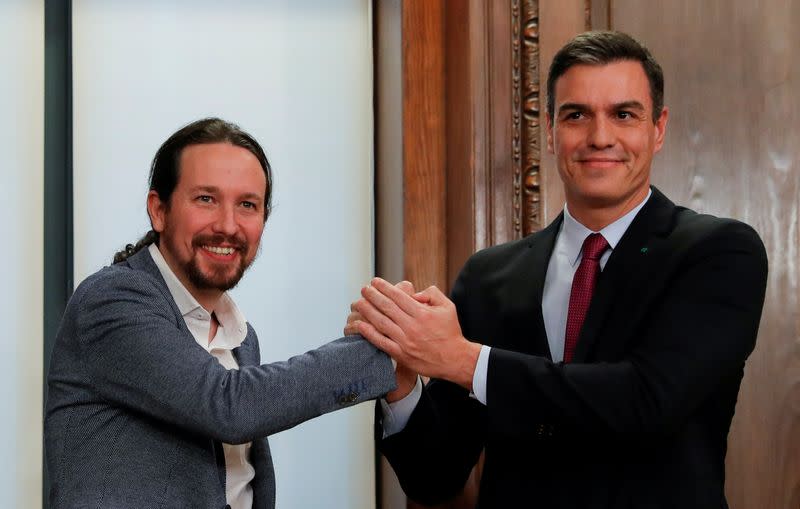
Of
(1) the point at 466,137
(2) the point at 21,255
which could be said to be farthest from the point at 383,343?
(2) the point at 21,255

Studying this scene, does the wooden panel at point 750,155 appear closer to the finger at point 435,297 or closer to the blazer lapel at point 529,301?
the blazer lapel at point 529,301

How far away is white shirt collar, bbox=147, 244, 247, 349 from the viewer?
70.5 inches

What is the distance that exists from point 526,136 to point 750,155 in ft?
1.97

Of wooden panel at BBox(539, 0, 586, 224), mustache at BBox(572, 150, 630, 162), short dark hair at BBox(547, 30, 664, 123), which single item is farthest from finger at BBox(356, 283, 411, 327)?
wooden panel at BBox(539, 0, 586, 224)

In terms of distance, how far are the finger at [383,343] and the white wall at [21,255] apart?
1.22 m

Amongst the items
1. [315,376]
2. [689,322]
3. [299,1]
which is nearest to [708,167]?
[689,322]

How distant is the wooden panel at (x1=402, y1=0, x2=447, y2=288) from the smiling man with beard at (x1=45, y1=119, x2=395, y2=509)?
0.82 metres

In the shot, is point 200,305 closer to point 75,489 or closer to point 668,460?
point 75,489

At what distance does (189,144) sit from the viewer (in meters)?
1.86

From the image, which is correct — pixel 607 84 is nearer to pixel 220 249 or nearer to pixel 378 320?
pixel 378 320

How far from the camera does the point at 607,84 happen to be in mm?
1901

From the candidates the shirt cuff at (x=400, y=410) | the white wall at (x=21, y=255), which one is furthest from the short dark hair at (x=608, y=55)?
the white wall at (x=21, y=255)

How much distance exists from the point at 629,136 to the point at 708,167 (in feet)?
2.76

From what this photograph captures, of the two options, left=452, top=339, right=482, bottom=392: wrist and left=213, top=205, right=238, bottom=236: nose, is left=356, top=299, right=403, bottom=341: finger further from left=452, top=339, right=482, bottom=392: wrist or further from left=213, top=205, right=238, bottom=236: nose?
left=213, top=205, right=238, bottom=236: nose
